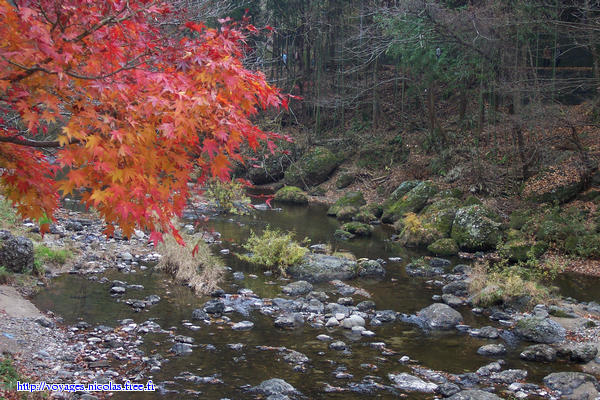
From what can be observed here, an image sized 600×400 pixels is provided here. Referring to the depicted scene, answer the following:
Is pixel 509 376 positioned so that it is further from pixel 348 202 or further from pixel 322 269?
pixel 348 202

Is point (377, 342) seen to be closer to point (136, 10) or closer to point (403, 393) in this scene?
point (403, 393)

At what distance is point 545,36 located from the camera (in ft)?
69.9

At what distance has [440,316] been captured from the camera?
909 cm

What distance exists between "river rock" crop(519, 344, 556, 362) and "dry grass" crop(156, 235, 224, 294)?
5.46 metres

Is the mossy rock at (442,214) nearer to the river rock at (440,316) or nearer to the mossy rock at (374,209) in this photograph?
the mossy rock at (374,209)

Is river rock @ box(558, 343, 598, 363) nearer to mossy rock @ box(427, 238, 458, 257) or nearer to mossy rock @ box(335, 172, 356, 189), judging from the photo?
mossy rock @ box(427, 238, 458, 257)

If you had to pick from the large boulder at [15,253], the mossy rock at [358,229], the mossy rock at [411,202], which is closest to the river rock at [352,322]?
the large boulder at [15,253]

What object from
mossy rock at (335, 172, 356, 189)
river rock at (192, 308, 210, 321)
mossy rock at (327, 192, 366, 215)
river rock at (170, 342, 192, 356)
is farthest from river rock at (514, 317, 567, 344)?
mossy rock at (335, 172, 356, 189)

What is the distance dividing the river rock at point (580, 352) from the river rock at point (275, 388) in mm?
4281

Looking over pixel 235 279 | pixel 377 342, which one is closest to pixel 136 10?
pixel 377 342

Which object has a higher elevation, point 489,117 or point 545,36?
point 545,36

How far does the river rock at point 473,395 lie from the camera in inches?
239

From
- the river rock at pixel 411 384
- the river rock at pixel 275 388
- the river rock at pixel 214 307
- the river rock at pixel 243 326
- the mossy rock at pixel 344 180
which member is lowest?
the river rock at pixel 411 384

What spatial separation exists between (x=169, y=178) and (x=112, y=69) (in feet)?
3.08
